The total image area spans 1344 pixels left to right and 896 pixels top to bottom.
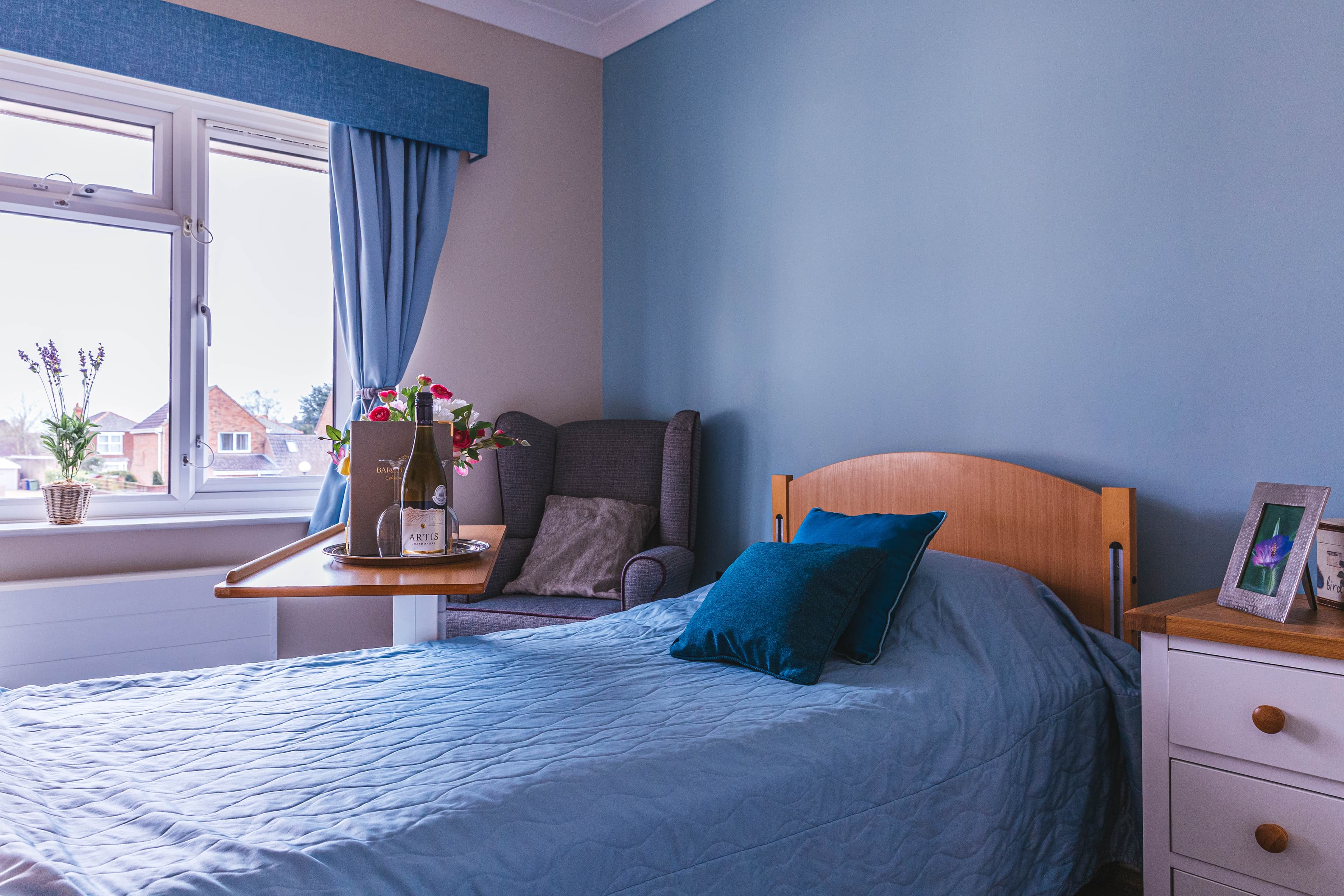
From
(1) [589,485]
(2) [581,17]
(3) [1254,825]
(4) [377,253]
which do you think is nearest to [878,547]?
(3) [1254,825]

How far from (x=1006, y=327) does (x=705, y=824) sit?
1.64 meters

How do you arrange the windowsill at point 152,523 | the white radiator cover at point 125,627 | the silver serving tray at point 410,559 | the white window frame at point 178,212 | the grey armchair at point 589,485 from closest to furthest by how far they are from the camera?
the silver serving tray at point 410,559
the white radiator cover at point 125,627
the windowsill at point 152,523
the white window frame at point 178,212
the grey armchair at point 589,485

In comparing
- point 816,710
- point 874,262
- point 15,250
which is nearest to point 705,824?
point 816,710

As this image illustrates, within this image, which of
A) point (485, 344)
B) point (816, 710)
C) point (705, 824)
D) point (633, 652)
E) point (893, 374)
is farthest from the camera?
point (485, 344)

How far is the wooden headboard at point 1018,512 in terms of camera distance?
2.00 metres

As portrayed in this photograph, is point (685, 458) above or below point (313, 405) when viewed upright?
below

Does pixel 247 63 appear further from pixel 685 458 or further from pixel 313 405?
pixel 685 458

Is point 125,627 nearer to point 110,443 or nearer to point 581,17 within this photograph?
point 110,443

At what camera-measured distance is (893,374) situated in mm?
2596

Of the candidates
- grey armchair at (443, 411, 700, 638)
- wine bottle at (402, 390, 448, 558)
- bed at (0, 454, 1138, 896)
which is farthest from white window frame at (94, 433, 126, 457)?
wine bottle at (402, 390, 448, 558)

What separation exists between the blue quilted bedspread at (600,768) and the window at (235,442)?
1.59 m

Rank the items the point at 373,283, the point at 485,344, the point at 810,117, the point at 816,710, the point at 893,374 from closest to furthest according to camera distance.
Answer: the point at 816,710, the point at 893,374, the point at 810,117, the point at 373,283, the point at 485,344

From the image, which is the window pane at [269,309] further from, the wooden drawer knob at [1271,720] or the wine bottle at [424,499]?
the wooden drawer knob at [1271,720]

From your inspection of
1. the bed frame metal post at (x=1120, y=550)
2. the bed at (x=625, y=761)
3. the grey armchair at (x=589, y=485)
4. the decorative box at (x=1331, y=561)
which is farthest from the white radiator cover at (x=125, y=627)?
the decorative box at (x=1331, y=561)
